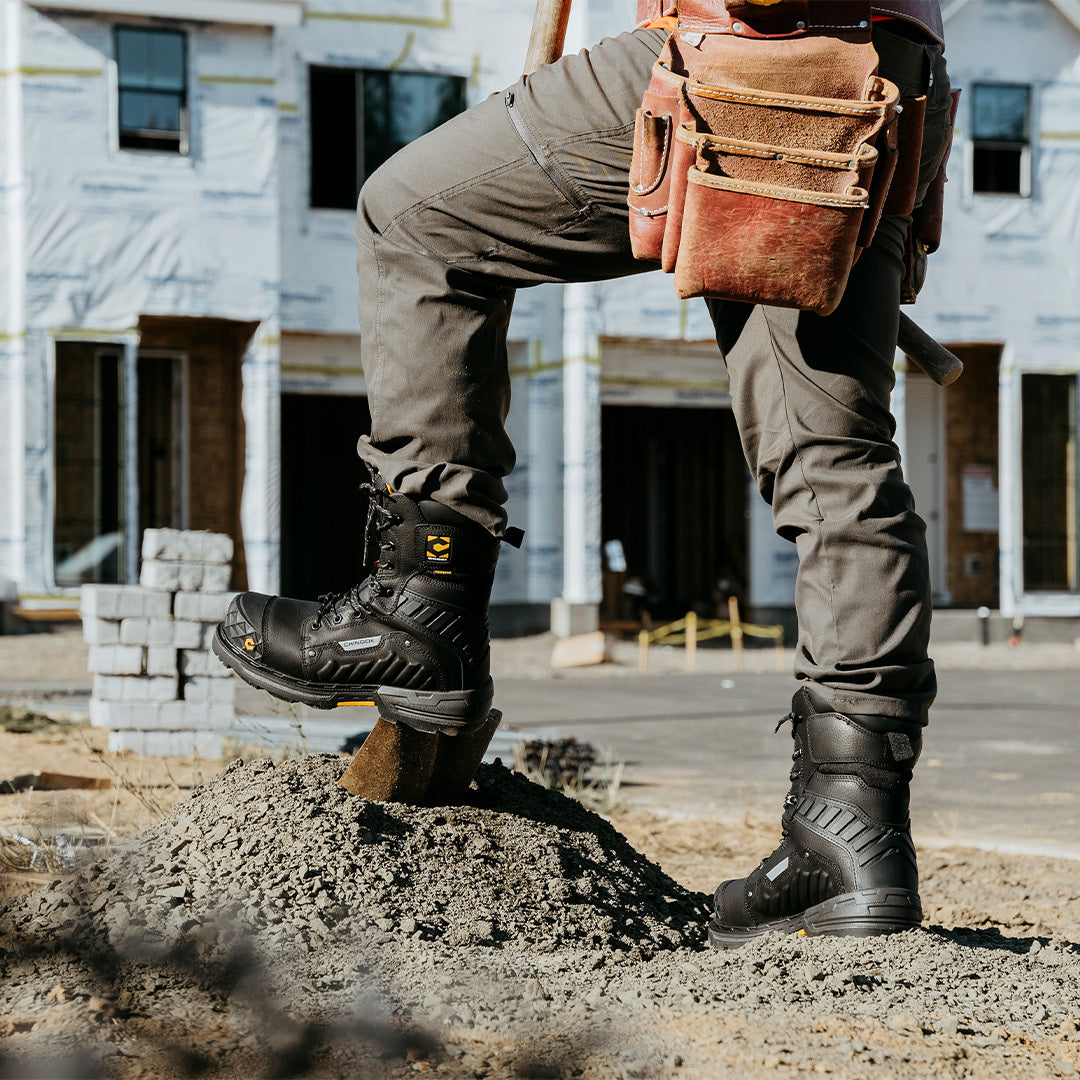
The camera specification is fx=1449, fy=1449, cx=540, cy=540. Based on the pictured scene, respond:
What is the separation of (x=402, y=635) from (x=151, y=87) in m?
15.9

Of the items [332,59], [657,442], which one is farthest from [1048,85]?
[332,59]

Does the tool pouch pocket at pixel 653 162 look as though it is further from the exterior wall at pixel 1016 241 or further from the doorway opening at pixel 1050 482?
the doorway opening at pixel 1050 482

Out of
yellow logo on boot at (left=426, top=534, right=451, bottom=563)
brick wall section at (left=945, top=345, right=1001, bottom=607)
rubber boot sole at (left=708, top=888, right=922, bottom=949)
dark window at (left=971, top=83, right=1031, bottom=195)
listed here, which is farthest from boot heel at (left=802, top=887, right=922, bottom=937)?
brick wall section at (left=945, top=345, right=1001, bottom=607)

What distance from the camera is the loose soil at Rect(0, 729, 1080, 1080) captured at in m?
1.79

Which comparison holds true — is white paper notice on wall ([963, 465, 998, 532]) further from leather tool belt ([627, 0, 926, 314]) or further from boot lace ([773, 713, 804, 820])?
leather tool belt ([627, 0, 926, 314])

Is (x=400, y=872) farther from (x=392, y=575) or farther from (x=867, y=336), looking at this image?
(x=867, y=336)

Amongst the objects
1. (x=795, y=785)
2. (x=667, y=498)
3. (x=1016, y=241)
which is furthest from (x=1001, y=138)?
(x=795, y=785)

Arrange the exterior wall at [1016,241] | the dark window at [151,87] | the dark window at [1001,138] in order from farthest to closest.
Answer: the dark window at [1001,138] → the exterior wall at [1016,241] → the dark window at [151,87]

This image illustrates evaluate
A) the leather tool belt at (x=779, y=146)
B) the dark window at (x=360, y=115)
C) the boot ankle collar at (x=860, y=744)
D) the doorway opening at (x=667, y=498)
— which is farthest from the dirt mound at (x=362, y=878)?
the doorway opening at (x=667, y=498)

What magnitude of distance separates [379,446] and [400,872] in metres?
0.76

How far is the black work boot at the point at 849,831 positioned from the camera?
2.35 meters

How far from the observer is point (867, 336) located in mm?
2383

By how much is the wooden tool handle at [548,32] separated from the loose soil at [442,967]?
4.88 ft

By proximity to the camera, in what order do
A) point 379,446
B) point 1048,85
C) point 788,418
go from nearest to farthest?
1. point 788,418
2. point 379,446
3. point 1048,85
